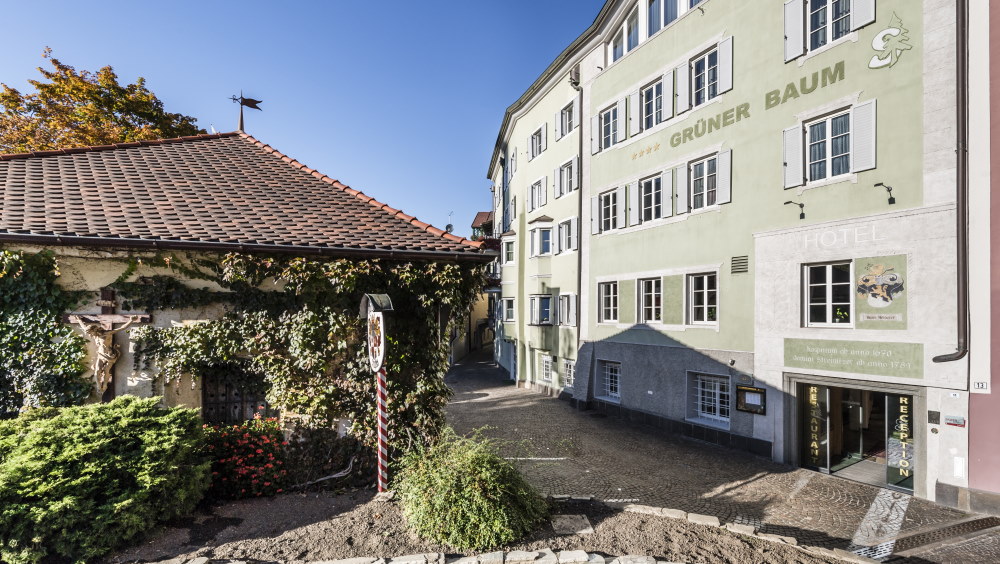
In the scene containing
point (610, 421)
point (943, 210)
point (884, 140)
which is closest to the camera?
point (943, 210)

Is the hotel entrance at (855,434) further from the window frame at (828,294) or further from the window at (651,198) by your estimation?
the window at (651,198)

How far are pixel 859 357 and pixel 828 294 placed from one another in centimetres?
149

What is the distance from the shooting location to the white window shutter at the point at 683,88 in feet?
45.0

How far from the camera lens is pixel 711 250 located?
12859mm

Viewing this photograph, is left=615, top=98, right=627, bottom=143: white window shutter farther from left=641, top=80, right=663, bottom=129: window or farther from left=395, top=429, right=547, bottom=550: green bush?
left=395, top=429, right=547, bottom=550: green bush

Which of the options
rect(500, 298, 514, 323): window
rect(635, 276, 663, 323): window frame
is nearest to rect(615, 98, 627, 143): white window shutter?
rect(635, 276, 663, 323): window frame

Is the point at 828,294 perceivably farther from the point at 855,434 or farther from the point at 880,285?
the point at 855,434

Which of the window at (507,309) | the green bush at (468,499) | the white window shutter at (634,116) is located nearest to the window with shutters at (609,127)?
the white window shutter at (634,116)

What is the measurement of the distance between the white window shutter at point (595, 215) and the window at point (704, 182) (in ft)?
13.6

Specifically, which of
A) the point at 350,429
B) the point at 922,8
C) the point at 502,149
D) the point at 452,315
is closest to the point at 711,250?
the point at 922,8

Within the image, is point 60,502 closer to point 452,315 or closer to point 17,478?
point 17,478

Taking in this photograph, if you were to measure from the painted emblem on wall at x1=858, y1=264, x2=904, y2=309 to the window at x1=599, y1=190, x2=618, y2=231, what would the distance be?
789 centimetres

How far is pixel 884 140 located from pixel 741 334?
539cm

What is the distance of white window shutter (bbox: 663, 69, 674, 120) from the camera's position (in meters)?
14.1
